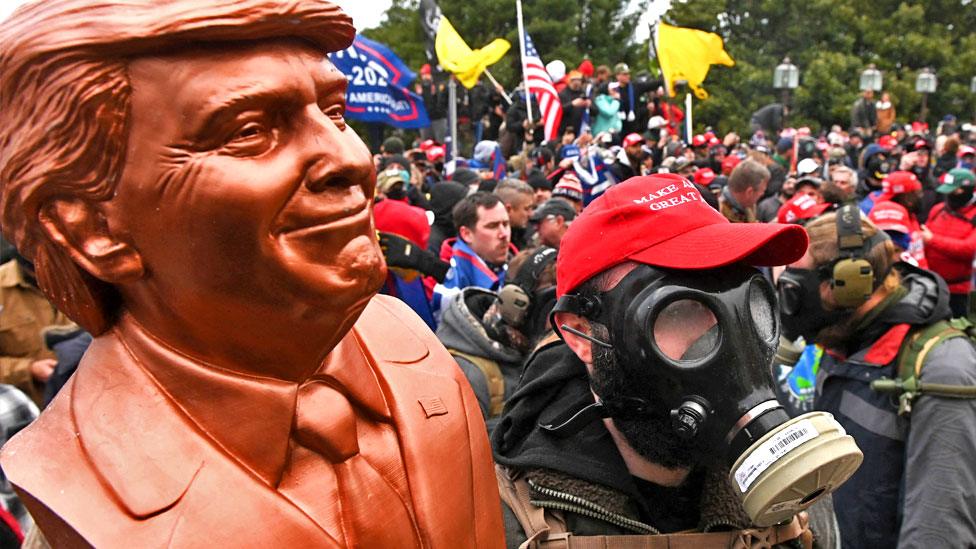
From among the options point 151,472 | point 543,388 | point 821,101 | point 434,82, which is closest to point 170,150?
point 151,472

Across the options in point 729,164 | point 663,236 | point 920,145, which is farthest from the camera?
point 729,164

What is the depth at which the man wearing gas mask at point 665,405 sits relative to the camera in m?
1.83

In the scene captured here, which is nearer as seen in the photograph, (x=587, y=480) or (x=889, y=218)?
(x=587, y=480)

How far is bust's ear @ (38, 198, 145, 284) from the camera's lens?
1199mm

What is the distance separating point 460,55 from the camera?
1309 cm

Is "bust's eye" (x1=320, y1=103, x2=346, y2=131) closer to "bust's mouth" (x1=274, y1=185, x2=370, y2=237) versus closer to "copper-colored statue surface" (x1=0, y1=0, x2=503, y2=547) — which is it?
"copper-colored statue surface" (x1=0, y1=0, x2=503, y2=547)

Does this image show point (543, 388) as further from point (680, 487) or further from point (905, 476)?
point (905, 476)

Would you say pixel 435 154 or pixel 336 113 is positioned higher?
pixel 336 113

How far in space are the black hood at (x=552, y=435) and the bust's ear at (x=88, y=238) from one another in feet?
3.98

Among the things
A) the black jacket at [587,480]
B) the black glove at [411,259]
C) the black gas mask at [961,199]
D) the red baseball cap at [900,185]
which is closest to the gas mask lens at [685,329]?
the black jacket at [587,480]

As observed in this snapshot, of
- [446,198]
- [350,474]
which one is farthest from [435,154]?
[350,474]

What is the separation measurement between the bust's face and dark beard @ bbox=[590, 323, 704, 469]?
2.99 ft

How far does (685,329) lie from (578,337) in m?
0.31

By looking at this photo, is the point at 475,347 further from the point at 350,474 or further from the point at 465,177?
the point at 465,177
